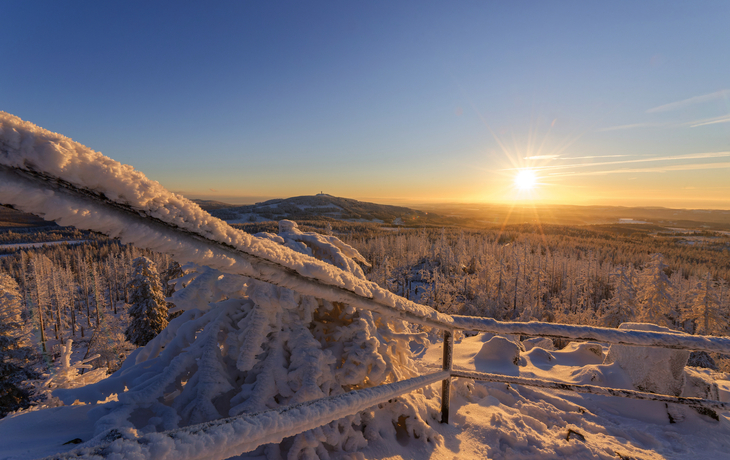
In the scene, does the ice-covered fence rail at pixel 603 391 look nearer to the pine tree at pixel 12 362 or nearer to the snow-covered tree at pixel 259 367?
the snow-covered tree at pixel 259 367

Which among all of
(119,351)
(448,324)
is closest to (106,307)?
(119,351)

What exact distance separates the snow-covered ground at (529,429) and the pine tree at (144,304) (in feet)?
71.6

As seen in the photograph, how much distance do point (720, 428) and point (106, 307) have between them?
258 feet

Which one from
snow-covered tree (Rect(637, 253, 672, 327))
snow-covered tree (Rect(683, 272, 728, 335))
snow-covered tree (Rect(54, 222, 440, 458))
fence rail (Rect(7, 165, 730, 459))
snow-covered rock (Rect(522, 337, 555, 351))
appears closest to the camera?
fence rail (Rect(7, 165, 730, 459))

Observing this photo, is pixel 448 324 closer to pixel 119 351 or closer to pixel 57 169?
pixel 57 169

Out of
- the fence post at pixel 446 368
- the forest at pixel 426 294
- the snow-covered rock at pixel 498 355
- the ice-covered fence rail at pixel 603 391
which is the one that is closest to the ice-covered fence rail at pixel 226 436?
the forest at pixel 426 294

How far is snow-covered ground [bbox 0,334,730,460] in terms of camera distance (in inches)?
70.0

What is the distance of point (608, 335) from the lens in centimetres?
244

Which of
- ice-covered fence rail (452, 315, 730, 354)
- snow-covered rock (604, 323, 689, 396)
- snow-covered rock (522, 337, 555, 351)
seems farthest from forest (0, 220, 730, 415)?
snow-covered rock (604, 323, 689, 396)

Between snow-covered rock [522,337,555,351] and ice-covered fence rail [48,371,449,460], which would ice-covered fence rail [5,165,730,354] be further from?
snow-covered rock [522,337,555,351]

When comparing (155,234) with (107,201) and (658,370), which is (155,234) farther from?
(658,370)

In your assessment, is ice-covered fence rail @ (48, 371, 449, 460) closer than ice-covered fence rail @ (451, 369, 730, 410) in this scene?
Yes

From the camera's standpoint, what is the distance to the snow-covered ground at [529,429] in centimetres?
178

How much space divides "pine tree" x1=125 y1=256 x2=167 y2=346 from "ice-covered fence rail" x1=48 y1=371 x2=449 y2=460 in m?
23.0
